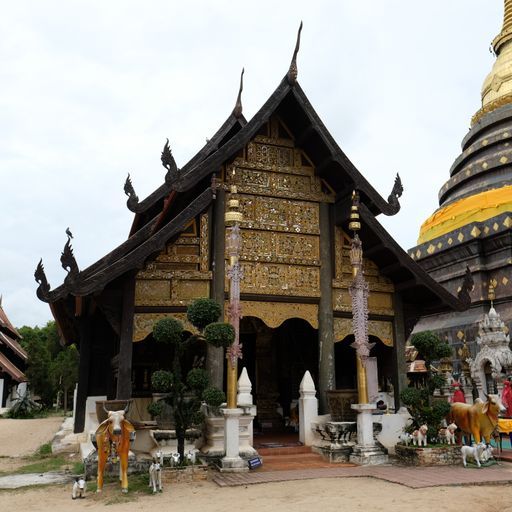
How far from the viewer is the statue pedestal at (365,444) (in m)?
8.48

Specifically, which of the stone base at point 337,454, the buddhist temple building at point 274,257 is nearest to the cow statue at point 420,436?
the stone base at point 337,454

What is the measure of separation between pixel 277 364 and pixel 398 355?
333 cm

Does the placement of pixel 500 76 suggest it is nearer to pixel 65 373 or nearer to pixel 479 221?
pixel 479 221

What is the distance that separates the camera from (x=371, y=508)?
18.6ft

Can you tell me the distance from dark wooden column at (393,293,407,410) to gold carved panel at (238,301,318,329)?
179 centimetres

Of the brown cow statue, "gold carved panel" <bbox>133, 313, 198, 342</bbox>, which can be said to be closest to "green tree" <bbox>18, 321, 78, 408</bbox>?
"gold carved panel" <bbox>133, 313, 198, 342</bbox>

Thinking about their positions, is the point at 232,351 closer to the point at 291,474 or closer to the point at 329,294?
the point at 291,474

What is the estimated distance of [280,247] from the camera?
10031 mm

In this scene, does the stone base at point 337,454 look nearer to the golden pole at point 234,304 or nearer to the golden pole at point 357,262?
the golden pole at point 357,262

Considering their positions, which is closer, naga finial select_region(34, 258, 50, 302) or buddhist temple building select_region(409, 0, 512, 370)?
naga finial select_region(34, 258, 50, 302)

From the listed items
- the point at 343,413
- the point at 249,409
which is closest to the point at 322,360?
the point at 343,413

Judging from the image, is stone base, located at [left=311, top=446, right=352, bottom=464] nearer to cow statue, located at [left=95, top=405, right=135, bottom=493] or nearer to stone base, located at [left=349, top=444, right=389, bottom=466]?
stone base, located at [left=349, top=444, right=389, bottom=466]

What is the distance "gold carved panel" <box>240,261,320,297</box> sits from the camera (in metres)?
9.67

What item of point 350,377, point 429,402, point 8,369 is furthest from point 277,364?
point 8,369
